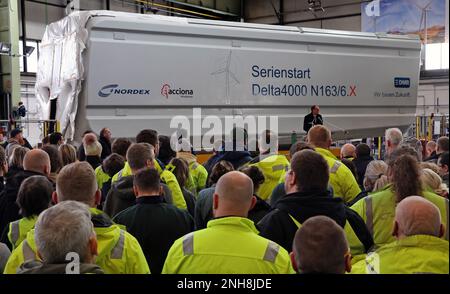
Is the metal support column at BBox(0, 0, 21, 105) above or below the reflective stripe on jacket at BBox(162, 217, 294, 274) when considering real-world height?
above

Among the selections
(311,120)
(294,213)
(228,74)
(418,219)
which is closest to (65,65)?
(228,74)

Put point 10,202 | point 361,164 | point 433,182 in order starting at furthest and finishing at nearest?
1. point 361,164
2. point 10,202
3. point 433,182

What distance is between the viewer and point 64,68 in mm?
8633

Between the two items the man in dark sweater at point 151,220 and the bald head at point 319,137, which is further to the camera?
the bald head at point 319,137

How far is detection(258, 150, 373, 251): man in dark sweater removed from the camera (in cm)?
294

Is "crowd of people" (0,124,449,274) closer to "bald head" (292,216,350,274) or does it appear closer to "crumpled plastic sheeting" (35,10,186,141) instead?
"bald head" (292,216,350,274)

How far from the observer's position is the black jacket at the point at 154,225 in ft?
11.0

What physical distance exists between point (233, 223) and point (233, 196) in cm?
18

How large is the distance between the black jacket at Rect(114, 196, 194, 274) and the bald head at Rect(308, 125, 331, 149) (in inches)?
85.0
